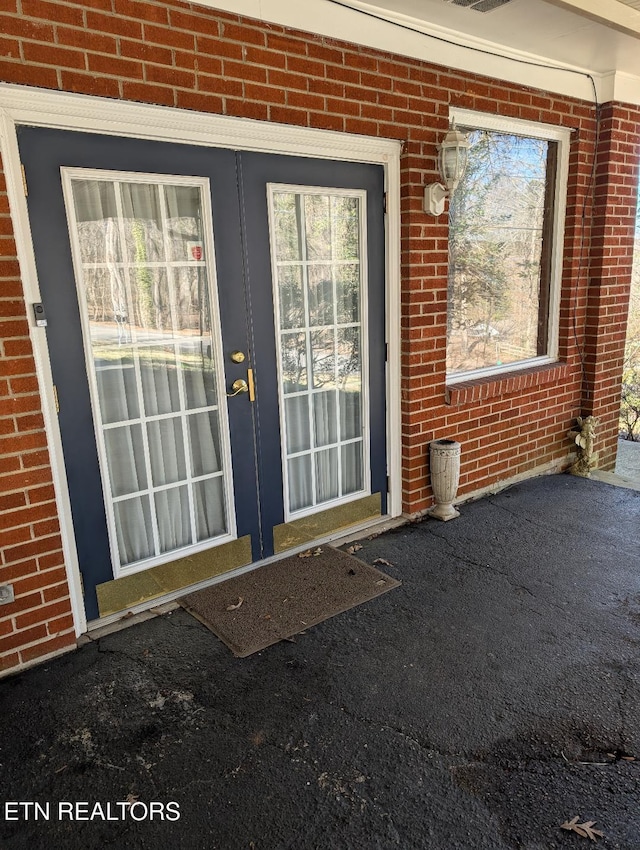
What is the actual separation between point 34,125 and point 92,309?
714 mm

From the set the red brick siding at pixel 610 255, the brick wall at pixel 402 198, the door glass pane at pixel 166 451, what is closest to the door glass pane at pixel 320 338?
the brick wall at pixel 402 198

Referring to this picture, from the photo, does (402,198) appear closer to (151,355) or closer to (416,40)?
(416,40)

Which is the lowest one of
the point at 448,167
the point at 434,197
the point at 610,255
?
the point at 610,255

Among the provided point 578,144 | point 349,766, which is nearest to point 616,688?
point 349,766

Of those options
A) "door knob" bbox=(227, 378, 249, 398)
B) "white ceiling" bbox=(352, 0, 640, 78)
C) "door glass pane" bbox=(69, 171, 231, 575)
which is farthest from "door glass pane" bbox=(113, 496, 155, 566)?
"white ceiling" bbox=(352, 0, 640, 78)

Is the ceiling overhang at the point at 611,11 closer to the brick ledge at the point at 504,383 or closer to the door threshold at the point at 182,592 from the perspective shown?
the brick ledge at the point at 504,383

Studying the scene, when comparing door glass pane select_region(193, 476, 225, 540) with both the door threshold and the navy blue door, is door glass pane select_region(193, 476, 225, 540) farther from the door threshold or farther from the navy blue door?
the door threshold

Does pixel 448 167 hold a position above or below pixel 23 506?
above

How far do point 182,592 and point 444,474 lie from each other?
68.9 inches

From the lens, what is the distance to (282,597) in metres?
2.87

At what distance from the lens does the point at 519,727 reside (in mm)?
2027

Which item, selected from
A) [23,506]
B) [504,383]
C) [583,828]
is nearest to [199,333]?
[23,506]

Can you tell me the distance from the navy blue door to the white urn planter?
50 centimetres

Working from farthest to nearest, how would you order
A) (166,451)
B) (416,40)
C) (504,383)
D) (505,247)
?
(505,247) → (504,383) → (416,40) → (166,451)
